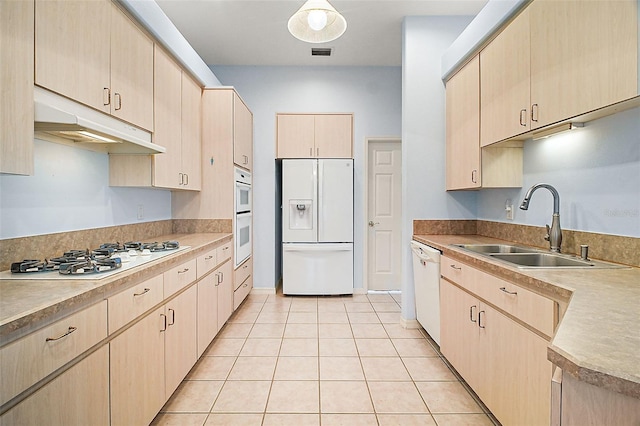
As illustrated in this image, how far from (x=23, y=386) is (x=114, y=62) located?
1720 mm

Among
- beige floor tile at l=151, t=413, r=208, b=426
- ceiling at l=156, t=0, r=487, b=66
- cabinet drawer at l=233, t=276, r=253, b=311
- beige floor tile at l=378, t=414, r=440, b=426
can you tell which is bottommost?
beige floor tile at l=151, t=413, r=208, b=426

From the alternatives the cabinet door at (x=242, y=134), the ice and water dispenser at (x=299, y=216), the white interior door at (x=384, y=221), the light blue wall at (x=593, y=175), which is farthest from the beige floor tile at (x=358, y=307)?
the cabinet door at (x=242, y=134)

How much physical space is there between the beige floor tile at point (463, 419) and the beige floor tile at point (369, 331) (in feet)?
3.69

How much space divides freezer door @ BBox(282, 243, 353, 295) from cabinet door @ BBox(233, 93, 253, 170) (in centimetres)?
127

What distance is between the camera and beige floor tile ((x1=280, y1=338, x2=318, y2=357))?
2643 mm

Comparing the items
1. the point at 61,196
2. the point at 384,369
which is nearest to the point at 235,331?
the point at 384,369

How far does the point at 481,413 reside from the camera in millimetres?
1894

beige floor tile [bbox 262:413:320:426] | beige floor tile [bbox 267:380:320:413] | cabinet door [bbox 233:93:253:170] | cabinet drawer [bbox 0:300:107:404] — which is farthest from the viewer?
cabinet door [bbox 233:93:253:170]

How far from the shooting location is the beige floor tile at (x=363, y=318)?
3.36 meters

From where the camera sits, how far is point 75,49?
1.59 meters

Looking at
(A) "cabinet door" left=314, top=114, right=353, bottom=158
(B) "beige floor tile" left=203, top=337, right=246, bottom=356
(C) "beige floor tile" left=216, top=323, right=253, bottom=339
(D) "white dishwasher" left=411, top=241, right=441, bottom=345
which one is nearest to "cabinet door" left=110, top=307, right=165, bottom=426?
(B) "beige floor tile" left=203, top=337, right=246, bottom=356

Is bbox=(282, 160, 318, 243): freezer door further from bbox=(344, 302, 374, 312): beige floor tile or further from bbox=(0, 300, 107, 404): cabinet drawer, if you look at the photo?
bbox=(0, 300, 107, 404): cabinet drawer

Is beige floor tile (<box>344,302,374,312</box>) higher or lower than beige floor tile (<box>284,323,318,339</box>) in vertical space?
higher

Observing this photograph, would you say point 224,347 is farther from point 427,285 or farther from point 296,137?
point 296,137
